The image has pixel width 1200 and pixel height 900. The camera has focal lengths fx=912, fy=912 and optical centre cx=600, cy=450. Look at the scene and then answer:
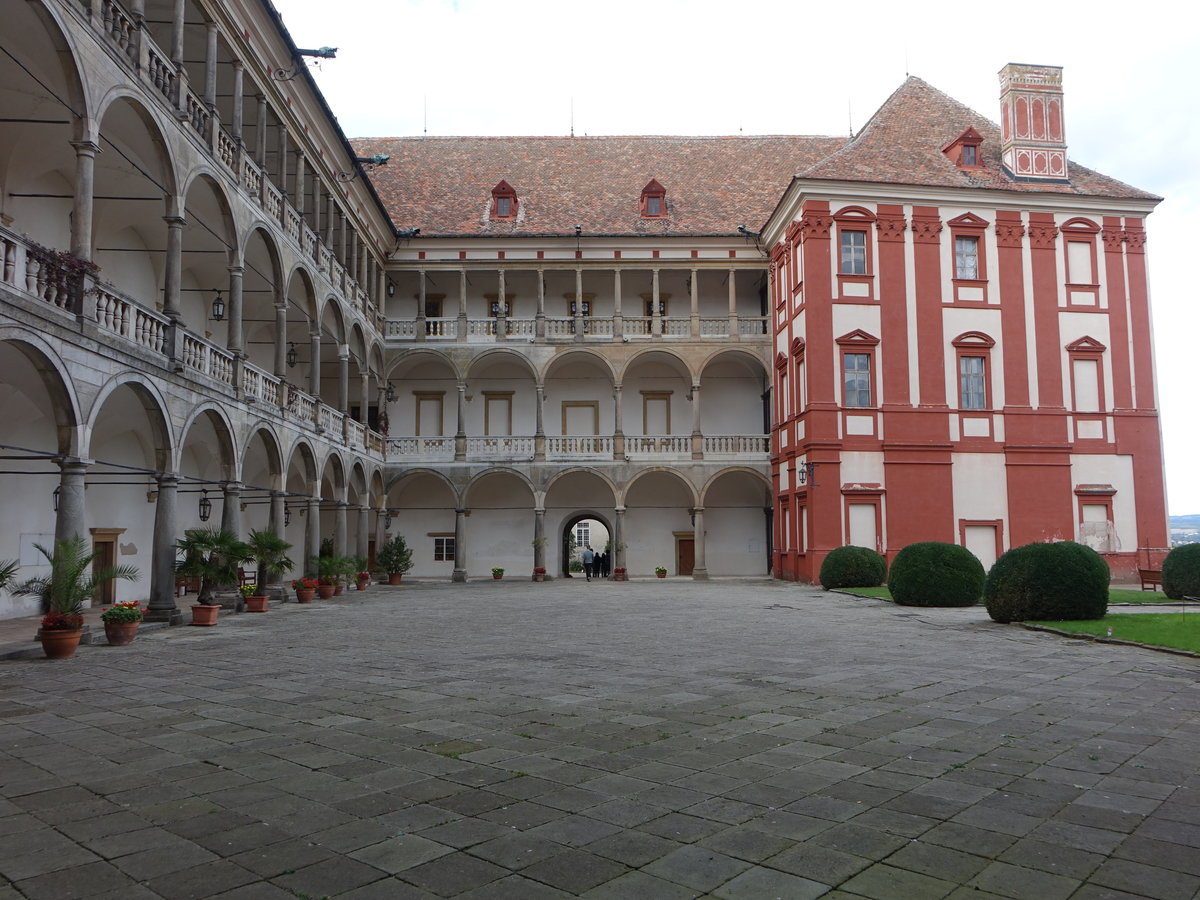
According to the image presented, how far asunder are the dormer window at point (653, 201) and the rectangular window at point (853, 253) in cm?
792

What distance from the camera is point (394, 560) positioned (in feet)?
97.0

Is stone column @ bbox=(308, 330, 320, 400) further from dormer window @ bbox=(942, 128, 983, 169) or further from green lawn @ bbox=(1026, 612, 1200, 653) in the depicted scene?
dormer window @ bbox=(942, 128, 983, 169)

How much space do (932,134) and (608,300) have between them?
1253 cm

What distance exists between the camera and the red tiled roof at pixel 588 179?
33500 millimetres

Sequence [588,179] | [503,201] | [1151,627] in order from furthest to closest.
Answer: [588,179], [503,201], [1151,627]

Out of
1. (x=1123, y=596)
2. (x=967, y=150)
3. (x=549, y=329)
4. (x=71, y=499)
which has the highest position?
(x=967, y=150)

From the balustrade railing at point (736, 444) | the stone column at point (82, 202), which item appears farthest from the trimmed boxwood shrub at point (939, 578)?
the stone column at point (82, 202)

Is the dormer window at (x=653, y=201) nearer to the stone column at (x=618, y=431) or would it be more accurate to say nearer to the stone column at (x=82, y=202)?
the stone column at (x=618, y=431)

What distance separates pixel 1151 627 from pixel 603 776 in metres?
10.7

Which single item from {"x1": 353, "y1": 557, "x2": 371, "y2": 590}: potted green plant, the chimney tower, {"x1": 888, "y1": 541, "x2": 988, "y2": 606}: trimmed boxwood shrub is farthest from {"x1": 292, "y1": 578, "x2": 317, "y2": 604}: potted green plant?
the chimney tower

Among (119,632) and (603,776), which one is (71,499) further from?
(603,776)

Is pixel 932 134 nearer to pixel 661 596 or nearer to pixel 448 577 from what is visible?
pixel 661 596

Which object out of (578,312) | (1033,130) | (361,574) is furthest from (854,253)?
(361,574)

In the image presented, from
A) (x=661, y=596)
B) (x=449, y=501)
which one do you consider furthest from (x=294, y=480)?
(x=661, y=596)
